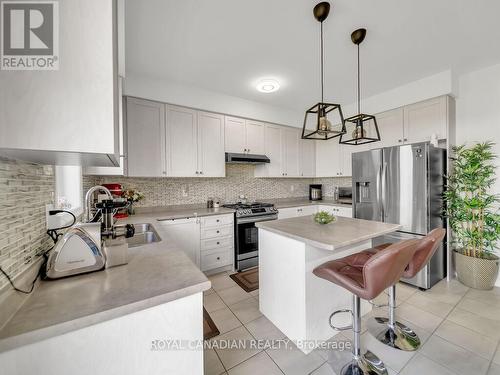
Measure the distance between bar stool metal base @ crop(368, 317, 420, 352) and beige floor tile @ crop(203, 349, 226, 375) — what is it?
127 cm

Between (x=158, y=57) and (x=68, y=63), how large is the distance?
202 cm

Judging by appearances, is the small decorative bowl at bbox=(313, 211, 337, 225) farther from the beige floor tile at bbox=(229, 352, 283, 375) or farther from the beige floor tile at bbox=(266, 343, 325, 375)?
the beige floor tile at bbox=(229, 352, 283, 375)

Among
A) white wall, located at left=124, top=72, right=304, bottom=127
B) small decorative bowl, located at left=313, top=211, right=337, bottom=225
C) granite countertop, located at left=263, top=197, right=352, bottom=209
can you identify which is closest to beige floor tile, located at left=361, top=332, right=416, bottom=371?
small decorative bowl, located at left=313, top=211, right=337, bottom=225

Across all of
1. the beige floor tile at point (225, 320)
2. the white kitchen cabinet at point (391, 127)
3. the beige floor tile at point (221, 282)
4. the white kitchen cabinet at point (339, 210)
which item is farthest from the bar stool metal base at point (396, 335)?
the white kitchen cabinet at point (391, 127)

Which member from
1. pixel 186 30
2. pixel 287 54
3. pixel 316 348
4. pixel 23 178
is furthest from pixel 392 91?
pixel 23 178

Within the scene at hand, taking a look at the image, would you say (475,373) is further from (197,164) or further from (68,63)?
(197,164)

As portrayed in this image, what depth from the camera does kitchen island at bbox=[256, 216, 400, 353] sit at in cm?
154

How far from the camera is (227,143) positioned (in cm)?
334

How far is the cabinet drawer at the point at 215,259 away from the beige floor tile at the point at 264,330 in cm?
113

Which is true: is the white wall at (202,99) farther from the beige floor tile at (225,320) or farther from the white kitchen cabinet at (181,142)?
the beige floor tile at (225,320)

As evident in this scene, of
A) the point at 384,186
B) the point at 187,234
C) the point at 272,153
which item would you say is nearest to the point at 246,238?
the point at 187,234

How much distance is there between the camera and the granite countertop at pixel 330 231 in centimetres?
138

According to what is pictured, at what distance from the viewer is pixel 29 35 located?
610 mm

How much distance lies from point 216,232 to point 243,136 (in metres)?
1.63
